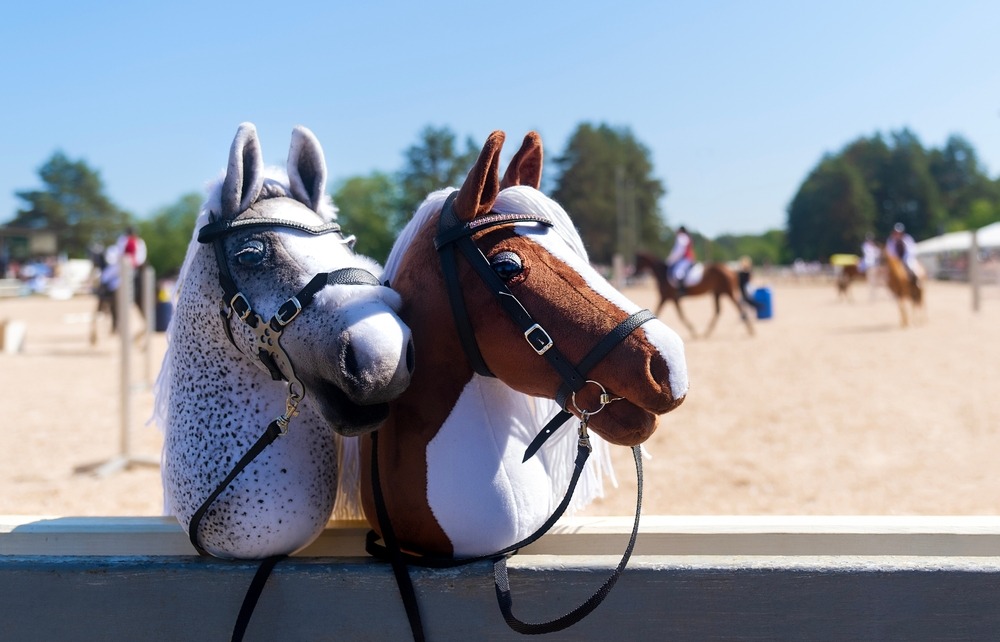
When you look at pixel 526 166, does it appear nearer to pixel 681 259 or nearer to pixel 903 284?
pixel 903 284

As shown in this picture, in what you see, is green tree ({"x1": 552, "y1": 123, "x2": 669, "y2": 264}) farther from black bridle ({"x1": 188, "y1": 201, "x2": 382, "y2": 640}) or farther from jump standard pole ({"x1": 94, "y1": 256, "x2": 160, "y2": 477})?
black bridle ({"x1": 188, "y1": 201, "x2": 382, "y2": 640})

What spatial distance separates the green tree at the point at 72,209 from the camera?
77.9 metres

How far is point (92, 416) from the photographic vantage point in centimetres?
732

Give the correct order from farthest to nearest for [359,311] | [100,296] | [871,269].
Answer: [871,269], [100,296], [359,311]

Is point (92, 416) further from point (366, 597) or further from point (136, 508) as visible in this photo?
point (366, 597)

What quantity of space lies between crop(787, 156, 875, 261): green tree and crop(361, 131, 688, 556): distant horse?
4644cm

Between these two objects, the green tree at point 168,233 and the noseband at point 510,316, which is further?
the green tree at point 168,233

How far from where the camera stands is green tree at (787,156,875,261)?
43.9 meters

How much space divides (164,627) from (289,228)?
2.27ft

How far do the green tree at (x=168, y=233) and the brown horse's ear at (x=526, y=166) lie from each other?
53633 mm

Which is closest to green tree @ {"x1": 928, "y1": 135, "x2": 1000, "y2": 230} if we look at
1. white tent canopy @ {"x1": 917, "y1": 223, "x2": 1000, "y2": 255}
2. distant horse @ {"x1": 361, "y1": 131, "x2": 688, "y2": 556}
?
white tent canopy @ {"x1": 917, "y1": 223, "x2": 1000, "y2": 255}

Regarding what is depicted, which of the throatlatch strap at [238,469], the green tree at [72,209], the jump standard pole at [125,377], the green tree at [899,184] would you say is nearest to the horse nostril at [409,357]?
the throatlatch strap at [238,469]

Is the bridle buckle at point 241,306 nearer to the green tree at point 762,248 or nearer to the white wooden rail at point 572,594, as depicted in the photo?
the white wooden rail at point 572,594

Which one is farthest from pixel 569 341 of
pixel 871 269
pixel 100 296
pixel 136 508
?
pixel 871 269
